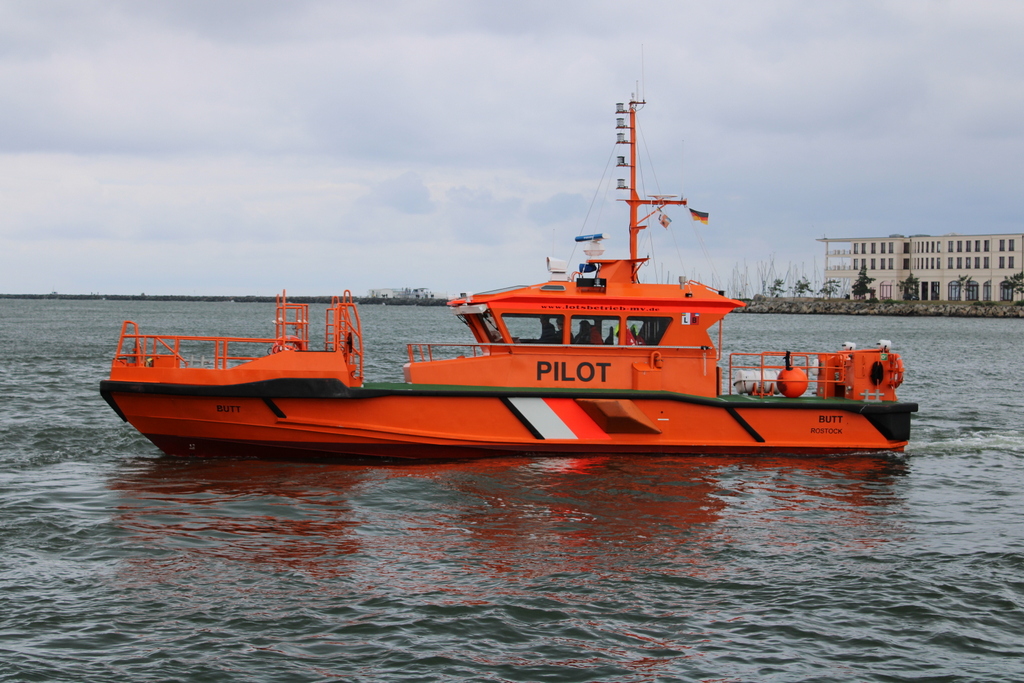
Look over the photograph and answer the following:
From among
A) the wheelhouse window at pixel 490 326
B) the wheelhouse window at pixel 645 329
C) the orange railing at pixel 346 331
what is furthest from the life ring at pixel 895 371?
the orange railing at pixel 346 331

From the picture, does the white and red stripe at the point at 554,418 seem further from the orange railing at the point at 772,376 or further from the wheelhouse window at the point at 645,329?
the orange railing at the point at 772,376

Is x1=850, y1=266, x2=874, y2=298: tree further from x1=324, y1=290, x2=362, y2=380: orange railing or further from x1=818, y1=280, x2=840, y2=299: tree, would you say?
x1=324, y1=290, x2=362, y2=380: orange railing

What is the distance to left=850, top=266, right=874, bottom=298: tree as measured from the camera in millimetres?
102062

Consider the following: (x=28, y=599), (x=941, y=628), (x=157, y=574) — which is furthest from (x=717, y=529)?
(x=28, y=599)

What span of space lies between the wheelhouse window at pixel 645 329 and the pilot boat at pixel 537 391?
0.05 feet

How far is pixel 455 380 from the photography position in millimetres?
11742

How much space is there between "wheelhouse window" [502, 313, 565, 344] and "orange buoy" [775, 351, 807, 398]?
326 centimetres

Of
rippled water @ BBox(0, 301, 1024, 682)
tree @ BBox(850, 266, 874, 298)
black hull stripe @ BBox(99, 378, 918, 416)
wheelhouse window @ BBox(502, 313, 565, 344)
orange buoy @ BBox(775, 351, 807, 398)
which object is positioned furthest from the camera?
tree @ BBox(850, 266, 874, 298)

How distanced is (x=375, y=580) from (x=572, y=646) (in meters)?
1.87

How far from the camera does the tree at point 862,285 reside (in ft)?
335

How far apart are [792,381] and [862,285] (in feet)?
319

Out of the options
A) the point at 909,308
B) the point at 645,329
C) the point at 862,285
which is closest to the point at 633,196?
the point at 645,329

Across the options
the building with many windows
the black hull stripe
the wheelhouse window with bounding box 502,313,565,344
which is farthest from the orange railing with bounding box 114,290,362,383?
the building with many windows

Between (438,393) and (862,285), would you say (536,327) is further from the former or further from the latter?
(862,285)
